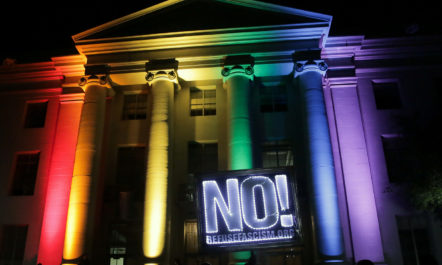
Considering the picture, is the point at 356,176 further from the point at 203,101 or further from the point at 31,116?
the point at 31,116

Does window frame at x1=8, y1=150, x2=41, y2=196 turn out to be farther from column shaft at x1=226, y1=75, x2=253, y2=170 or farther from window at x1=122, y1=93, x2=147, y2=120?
column shaft at x1=226, y1=75, x2=253, y2=170

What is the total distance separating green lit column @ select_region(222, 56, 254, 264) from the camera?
1791cm

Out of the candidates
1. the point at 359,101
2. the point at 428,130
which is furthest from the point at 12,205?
the point at 428,130

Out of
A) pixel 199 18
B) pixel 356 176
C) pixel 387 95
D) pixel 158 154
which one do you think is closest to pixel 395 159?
pixel 356 176

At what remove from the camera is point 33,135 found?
22.2 metres

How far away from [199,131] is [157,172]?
4.28 metres

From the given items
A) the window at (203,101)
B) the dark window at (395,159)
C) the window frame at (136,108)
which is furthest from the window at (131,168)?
the dark window at (395,159)

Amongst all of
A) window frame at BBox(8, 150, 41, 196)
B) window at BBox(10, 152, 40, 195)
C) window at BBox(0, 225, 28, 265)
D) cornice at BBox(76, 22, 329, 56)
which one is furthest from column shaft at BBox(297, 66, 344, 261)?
window at BBox(10, 152, 40, 195)

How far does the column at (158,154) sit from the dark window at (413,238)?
11.9 m

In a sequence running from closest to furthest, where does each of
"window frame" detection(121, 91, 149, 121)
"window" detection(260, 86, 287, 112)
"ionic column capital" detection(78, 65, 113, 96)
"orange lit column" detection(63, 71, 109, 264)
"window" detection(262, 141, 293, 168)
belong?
"orange lit column" detection(63, 71, 109, 264) → "ionic column capital" detection(78, 65, 113, 96) → "window" detection(262, 141, 293, 168) → "window" detection(260, 86, 287, 112) → "window frame" detection(121, 91, 149, 121)

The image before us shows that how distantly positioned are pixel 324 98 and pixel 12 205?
18647 millimetres

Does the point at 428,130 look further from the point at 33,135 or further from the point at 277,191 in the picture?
the point at 33,135

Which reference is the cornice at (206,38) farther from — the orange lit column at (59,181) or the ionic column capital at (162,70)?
the orange lit column at (59,181)

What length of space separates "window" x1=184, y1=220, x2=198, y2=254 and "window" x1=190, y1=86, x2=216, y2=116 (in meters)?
6.53
